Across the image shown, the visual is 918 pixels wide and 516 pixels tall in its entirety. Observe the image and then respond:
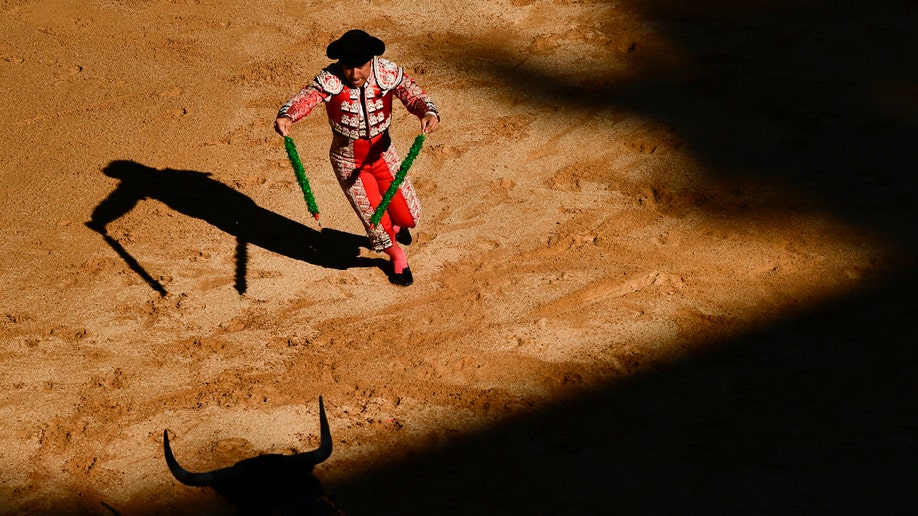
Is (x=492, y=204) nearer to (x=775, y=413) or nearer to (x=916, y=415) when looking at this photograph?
(x=775, y=413)

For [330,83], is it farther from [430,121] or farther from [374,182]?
[374,182]

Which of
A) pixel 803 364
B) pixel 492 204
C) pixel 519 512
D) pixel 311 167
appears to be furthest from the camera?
pixel 311 167

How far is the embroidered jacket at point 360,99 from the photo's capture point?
5.91 metres

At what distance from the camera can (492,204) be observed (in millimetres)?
7379

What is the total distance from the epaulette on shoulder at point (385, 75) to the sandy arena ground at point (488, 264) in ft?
4.70

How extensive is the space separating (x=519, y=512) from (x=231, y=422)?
72.8 inches

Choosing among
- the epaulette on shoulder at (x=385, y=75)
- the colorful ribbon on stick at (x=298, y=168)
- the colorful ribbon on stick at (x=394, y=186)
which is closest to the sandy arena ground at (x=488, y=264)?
the colorful ribbon on stick at (x=394, y=186)

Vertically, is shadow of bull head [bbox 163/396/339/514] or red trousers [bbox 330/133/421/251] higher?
shadow of bull head [bbox 163/396/339/514]

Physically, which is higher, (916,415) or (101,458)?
(916,415)

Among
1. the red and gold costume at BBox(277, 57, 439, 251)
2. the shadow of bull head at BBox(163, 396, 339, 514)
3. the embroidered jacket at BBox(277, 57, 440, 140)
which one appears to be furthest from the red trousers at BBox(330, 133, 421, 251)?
the shadow of bull head at BBox(163, 396, 339, 514)

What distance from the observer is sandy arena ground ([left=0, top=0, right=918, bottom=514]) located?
511 centimetres

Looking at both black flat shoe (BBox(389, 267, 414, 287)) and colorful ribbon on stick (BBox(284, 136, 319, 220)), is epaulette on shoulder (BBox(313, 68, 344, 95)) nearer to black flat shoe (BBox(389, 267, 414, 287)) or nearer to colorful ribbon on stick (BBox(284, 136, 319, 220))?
colorful ribbon on stick (BBox(284, 136, 319, 220))

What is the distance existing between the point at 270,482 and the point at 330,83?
8.92 ft

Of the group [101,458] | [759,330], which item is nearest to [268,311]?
[101,458]
